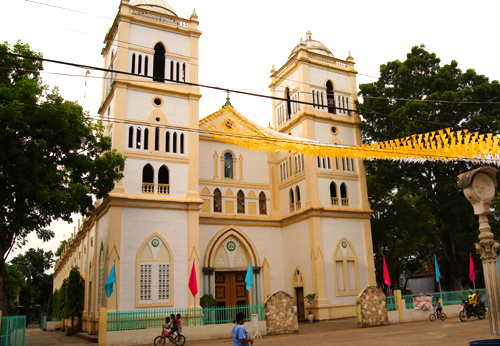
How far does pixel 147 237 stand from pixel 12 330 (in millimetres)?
A: 8253

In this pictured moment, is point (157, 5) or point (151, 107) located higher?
Result: point (157, 5)

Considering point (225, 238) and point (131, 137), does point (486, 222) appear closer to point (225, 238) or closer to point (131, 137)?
point (131, 137)

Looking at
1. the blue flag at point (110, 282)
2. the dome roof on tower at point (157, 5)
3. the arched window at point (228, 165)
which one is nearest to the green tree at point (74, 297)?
the blue flag at point (110, 282)

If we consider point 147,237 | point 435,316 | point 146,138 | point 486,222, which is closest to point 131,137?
point 146,138

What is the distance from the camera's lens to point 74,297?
25094 mm

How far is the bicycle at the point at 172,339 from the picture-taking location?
16459mm

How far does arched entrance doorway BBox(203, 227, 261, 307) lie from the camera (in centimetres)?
2630

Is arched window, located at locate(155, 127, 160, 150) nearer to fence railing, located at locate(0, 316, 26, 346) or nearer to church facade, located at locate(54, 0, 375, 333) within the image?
church facade, located at locate(54, 0, 375, 333)

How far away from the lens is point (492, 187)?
10641 mm

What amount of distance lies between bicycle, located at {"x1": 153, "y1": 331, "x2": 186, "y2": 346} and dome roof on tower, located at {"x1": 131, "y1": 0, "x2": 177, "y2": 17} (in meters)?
18.2

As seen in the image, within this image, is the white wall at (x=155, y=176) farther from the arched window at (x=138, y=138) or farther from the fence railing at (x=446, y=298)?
the fence railing at (x=446, y=298)

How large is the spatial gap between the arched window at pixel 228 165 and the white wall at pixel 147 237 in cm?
650

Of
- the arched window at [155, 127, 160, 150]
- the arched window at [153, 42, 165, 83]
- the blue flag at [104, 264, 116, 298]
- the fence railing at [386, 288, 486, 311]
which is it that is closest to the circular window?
the arched window at [155, 127, 160, 150]

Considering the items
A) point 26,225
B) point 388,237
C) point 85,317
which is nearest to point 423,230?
point 388,237
